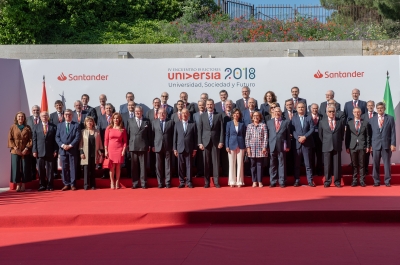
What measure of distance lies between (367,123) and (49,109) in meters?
6.37

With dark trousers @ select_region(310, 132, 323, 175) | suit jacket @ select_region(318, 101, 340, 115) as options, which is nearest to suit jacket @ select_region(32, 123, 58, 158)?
dark trousers @ select_region(310, 132, 323, 175)

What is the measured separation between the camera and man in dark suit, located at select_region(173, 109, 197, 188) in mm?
11742

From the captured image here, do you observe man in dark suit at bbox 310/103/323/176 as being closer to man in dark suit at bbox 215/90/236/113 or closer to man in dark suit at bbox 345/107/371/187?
man in dark suit at bbox 345/107/371/187

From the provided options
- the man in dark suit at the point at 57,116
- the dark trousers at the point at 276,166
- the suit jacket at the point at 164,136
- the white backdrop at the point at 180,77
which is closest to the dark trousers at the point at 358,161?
the white backdrop at the point at 180,77

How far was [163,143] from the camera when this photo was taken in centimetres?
1184

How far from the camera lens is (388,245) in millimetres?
7082

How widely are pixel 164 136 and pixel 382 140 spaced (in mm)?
4020

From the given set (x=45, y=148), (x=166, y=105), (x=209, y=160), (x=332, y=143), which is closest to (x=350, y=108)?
(x=332, y=143)

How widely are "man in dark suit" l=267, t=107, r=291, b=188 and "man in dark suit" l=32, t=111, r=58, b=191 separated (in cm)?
409

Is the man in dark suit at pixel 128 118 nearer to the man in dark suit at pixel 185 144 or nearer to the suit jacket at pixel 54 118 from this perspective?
the man in dark suit at pixel 185 144

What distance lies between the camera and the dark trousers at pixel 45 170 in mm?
11898

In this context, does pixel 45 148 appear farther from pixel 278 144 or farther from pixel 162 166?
pixel 278 144

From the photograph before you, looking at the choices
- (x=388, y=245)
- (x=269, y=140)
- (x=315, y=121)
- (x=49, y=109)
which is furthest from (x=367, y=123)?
(x=49, y=109)

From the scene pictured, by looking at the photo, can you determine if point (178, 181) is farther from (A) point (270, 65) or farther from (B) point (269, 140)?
(A) point (270, 65)
